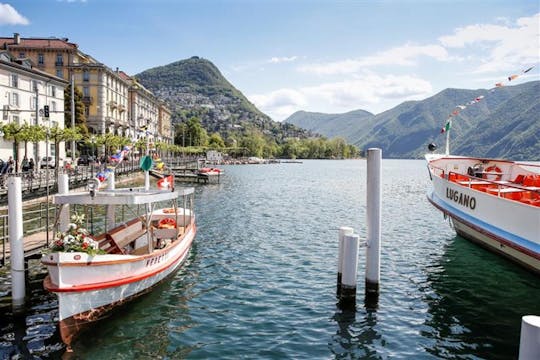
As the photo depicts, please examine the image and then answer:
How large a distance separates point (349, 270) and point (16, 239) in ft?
30.5

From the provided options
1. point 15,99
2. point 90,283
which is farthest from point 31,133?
point 90,283

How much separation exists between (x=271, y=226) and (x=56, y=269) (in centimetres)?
1902

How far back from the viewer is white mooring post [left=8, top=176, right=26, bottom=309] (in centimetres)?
1211

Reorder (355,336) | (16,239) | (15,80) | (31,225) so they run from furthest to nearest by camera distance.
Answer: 1. (15,80)
2. (31,225)
3. (16,239)
4. (355,336)

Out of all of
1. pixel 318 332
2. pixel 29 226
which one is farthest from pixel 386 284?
pixel 29 226

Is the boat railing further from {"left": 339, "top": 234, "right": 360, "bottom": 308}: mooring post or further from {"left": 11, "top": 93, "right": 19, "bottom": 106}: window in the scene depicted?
{"left": 11, "top": 93, "right": 19, "bottom": 106}: window

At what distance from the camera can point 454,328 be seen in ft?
41.2

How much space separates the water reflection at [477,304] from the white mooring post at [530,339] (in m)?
4.87

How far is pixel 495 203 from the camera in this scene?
53.7 feet

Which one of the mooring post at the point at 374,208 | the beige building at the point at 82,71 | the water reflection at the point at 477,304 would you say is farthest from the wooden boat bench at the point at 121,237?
the beige building at the point at 82,71

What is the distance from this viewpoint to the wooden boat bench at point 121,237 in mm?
14742

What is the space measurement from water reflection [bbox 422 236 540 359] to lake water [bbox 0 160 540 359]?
34 mm

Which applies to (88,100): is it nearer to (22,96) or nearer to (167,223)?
(22,96)

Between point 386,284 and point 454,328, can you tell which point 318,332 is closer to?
point 454,328
